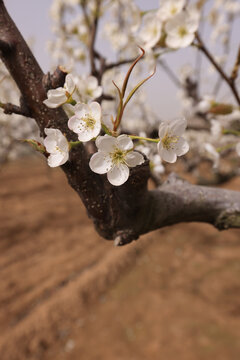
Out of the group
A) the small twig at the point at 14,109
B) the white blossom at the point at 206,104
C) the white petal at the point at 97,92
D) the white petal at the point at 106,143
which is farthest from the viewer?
the white blossom at the point at 206,104

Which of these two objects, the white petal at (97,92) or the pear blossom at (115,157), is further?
the white petal at (97,92)

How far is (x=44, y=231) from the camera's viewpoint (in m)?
4.53

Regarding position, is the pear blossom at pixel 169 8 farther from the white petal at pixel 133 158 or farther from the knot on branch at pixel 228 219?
the knot on branch at pixel 228 219

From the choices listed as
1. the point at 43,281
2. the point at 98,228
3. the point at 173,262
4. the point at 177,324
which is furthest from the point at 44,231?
the point at 98,228

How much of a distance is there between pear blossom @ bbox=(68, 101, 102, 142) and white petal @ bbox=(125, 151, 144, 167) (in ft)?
0.25

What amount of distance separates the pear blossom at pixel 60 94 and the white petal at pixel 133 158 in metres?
0.18

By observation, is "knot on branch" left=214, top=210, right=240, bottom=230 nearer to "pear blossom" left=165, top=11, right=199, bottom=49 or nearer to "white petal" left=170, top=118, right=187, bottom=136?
"white petal" left=170, top=118, right=187, bottom=136

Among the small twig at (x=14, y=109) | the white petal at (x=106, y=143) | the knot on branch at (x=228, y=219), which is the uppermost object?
the small twig at (x=14, y=109)

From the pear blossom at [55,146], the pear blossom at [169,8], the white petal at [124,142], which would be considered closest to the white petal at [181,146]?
the white petal at [124,142]

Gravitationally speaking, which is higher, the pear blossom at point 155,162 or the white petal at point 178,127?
the white petal at point 178,127

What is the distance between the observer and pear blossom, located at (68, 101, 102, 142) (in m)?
0.49

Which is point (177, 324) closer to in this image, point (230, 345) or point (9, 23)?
point (230, 345)

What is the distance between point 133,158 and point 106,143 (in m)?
0.07

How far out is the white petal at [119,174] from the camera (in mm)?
511
